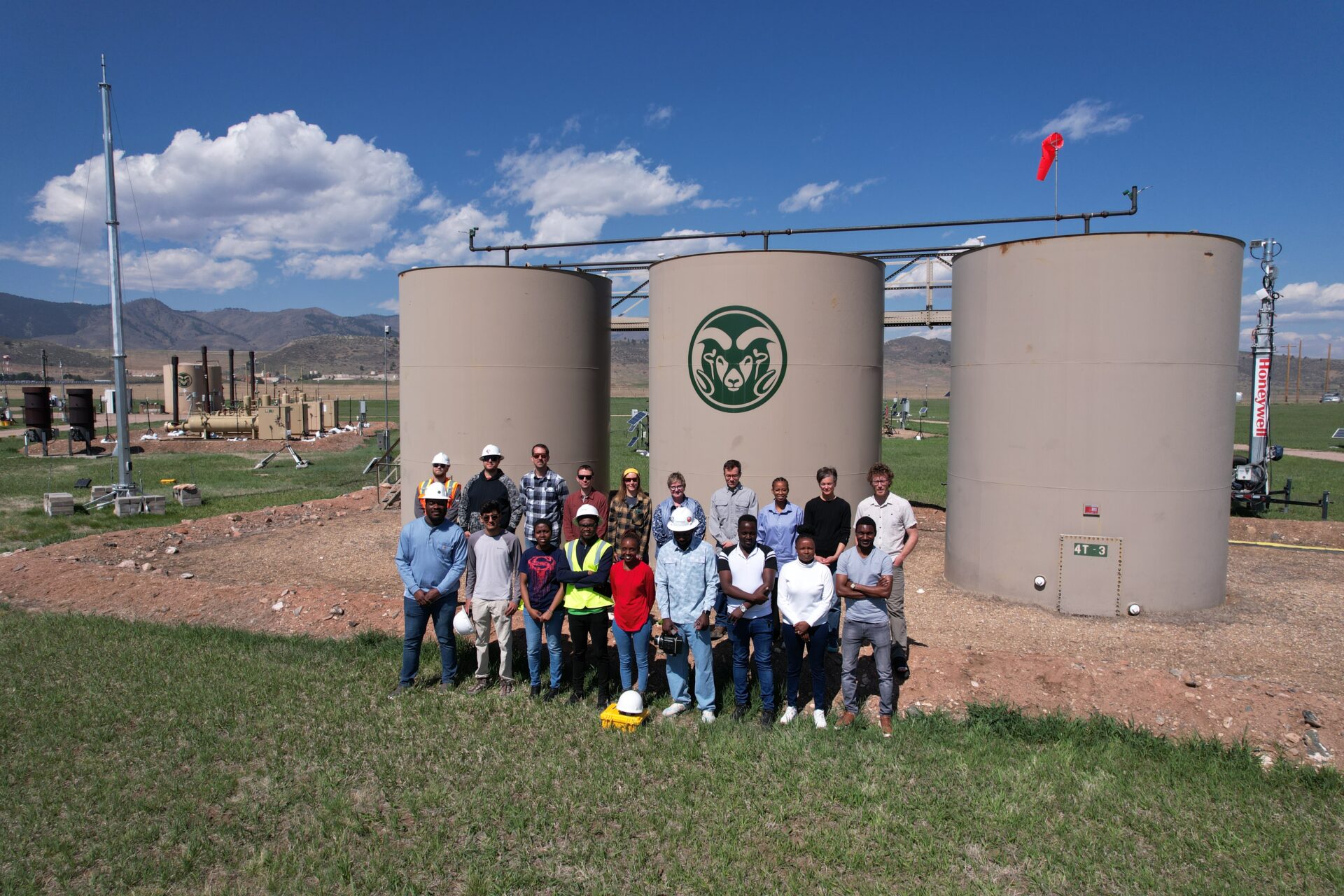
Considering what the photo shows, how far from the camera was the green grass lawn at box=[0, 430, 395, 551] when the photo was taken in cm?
1625

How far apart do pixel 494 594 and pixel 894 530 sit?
383 cm

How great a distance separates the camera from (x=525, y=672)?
25.5 ft

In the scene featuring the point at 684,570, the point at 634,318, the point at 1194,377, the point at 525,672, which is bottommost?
the point at 525,672

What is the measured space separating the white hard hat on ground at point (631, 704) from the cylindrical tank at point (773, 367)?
479 cm

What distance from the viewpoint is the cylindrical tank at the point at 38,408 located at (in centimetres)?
2833

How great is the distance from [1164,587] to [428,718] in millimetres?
8910

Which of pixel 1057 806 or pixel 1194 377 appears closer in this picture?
pixel 1057 806

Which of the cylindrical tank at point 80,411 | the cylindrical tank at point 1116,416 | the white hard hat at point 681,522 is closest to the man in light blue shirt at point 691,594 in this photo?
the white hard hat at point 681,522

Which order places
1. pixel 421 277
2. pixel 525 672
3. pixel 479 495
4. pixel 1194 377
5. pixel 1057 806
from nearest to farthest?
pixel 1057 806 < pixel 525 672 < pixel 479 495 < pixel 1194 377 < pixel 421 277

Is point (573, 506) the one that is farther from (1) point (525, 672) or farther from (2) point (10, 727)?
(2) point (10, 727)

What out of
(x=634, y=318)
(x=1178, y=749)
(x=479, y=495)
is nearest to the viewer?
(x=1178, y=749)

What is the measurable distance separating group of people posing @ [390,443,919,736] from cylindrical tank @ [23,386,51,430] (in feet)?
94.5

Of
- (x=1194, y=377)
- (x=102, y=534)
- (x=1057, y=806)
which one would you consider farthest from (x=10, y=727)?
(x=1194, y=377)

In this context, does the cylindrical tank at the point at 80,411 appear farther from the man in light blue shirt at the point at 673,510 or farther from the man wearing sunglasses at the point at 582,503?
the man in light blue shirt at the point at 673,510
